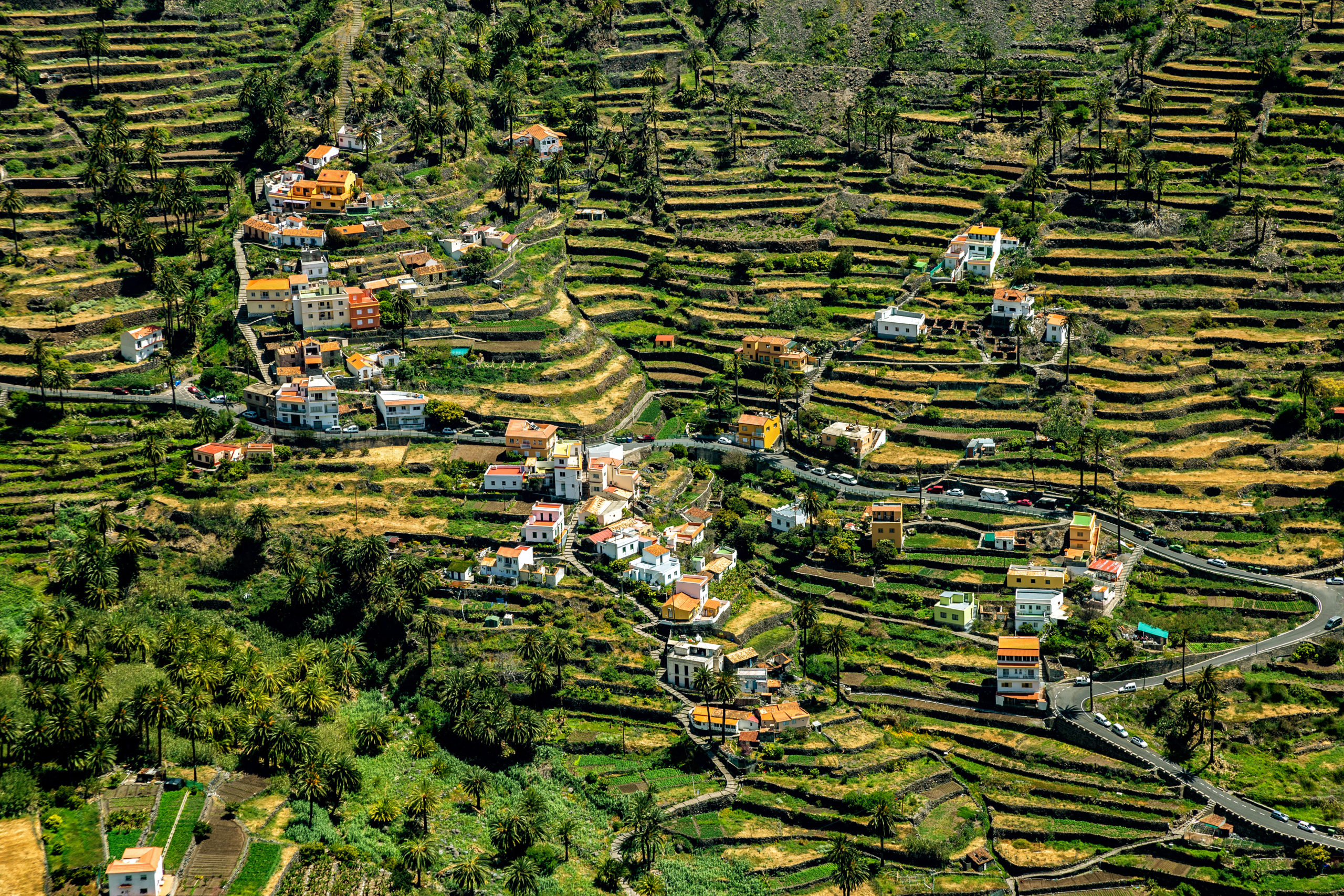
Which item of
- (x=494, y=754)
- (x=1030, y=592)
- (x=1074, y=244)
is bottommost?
(x=494, y=754)

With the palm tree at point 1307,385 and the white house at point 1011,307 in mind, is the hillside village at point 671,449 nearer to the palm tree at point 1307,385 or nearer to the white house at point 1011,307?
the white house at point 1011,307

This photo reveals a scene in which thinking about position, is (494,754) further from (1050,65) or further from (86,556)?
(1050,65)

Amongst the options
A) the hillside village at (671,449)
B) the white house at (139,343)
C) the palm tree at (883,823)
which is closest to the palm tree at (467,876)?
the hillside village at (671,449)

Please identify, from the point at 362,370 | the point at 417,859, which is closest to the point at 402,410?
the point at 362,370

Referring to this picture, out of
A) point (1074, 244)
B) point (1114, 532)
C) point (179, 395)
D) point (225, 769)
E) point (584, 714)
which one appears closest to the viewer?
point (225, 769)

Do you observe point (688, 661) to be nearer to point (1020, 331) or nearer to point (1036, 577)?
point (1036, 577)

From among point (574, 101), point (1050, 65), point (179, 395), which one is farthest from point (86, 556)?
point (1050, 65)
